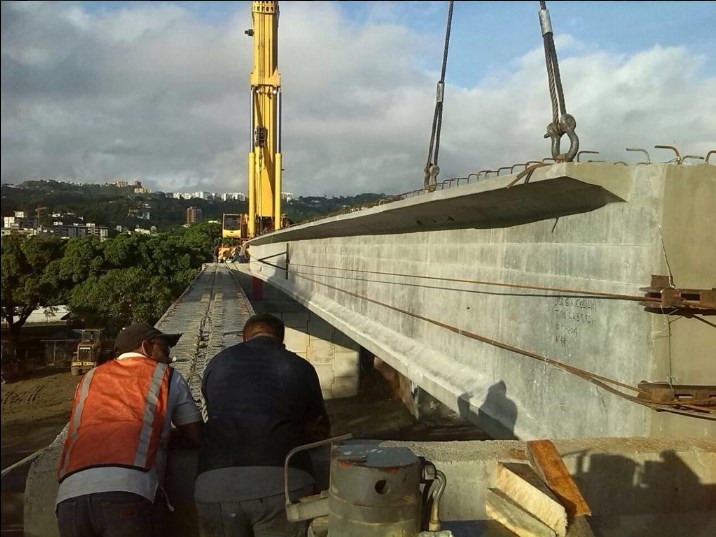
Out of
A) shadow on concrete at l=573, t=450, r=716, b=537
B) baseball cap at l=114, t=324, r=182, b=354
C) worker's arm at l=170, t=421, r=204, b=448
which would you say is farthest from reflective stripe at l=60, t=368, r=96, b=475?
shadow on concrete at l=573, t=450, r=716, b=537

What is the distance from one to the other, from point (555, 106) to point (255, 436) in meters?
4.69

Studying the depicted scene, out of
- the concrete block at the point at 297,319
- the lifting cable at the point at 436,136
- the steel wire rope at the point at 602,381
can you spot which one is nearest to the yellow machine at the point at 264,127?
the concrete block at the point at 297,319

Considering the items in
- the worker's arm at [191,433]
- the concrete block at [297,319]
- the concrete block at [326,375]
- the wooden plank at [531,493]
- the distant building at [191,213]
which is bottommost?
the concrete block at [326,375]

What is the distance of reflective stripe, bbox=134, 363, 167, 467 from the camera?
2.87 m

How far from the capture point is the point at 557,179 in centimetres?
501

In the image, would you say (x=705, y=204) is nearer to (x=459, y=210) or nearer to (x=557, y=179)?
(x=557, y=179)

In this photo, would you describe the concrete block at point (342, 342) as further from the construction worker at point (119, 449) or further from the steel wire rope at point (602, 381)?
the construction worker at point (119, 449)

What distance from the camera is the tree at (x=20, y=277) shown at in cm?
237

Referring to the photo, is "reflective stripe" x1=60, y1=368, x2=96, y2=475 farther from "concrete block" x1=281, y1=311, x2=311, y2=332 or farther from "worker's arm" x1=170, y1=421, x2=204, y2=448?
"concrete block" x1=281, y1=311, x2=311, y2=332

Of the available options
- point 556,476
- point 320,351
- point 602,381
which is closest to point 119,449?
point 556,476

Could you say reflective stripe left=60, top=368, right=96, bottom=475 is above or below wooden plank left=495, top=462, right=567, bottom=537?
above

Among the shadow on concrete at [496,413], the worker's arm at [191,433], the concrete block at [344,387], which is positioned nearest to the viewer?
the worker's arm at [191,433]

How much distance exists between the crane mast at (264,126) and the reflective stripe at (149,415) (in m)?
34.1

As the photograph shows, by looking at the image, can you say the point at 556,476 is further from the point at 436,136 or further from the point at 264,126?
the point at 264,126
